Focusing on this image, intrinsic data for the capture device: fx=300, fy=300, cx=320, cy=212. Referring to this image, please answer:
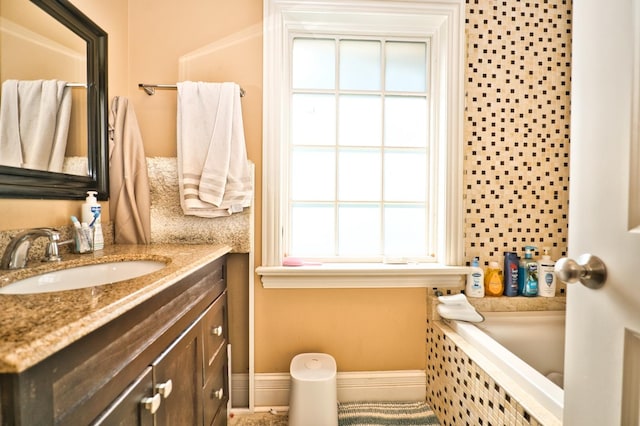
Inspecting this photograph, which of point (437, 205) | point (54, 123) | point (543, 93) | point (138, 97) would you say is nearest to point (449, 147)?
point (437, 205)

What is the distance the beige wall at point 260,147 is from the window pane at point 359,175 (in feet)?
1.57

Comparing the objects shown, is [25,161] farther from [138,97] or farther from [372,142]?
[372,142]

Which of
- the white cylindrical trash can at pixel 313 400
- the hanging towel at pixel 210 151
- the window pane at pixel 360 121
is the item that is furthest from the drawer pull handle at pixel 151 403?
the window pane at pixel 360 121

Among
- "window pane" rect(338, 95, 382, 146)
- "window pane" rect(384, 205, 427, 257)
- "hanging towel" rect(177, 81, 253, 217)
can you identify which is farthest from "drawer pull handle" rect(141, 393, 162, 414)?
"window pane" rect(338, 95, 382, 146)

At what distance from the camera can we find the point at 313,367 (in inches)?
57.3

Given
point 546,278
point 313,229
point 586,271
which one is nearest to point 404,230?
point 313,229

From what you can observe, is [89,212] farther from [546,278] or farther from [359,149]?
[546,278]

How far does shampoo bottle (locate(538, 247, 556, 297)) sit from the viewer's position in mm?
1643

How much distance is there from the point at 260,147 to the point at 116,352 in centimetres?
118

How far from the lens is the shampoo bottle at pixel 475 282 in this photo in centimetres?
163

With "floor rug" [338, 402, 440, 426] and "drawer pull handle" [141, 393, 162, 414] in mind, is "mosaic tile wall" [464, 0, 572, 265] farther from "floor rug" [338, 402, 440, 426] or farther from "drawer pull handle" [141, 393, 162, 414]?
"drawer pull handle" [141, 393, 162, 414]

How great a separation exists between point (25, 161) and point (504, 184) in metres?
2.14

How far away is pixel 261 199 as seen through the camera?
1.61 m

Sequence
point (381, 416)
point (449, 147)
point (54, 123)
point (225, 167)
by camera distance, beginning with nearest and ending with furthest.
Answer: point (54, 123)
point (225, 167)
point (381, 416)
point (449, 147)
